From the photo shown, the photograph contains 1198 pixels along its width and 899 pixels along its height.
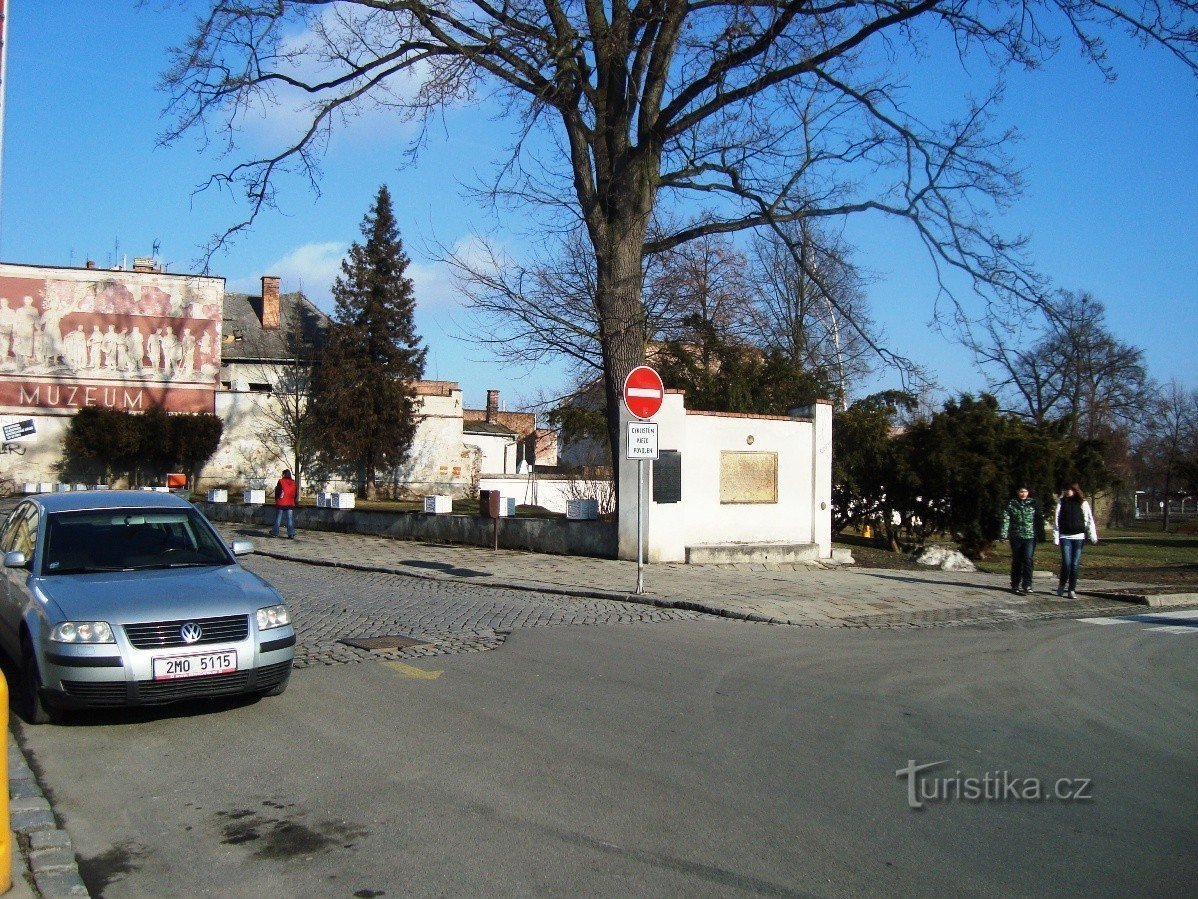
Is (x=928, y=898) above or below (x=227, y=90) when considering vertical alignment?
below

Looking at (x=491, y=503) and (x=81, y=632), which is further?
(x=491, y=503)

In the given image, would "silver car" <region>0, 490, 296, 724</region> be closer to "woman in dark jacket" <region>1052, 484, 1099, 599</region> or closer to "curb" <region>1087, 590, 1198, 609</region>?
"woman in dark jacket" <region>1052, 484, 1099, 599</region>

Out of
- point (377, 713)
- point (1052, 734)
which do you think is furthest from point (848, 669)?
point (377, 713)

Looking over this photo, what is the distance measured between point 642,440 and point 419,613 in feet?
12.5

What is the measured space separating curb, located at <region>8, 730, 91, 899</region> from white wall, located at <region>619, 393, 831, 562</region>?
11762mm

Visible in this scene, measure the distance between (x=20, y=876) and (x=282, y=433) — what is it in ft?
167

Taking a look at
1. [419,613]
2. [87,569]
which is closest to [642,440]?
[419,613]

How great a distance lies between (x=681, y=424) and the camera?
58.0 ft

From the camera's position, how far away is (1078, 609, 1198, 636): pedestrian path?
1290cm

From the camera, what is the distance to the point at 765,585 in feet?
51.5

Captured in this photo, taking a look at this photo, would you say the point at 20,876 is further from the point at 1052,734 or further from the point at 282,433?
the point at 282,433

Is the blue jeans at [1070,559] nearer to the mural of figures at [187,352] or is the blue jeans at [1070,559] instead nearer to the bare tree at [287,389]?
the bare tree at [287,389]

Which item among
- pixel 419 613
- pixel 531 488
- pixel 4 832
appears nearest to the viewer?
pixel 4 832

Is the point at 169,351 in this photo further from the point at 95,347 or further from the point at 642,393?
the point at 642,393
